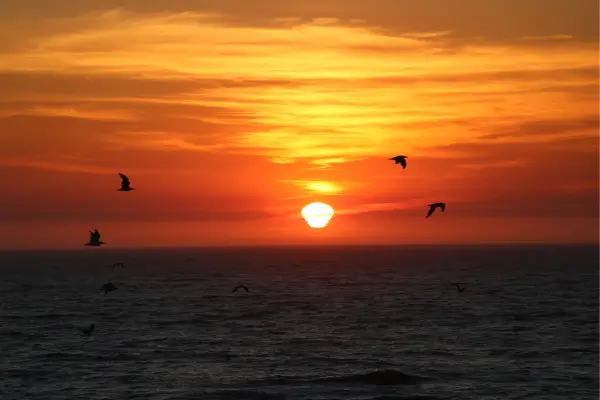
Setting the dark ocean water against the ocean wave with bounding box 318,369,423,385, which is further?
the ocean wave with bounding box 318,369,423,385

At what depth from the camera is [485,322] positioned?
307ft

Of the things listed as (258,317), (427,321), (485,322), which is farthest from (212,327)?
(485,322)

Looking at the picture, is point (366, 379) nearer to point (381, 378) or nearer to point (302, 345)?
point (381, 378)

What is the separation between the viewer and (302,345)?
2950 inches

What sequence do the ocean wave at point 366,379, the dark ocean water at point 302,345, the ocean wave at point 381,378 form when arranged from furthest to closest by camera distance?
the ocean wave at point 381,378
the ocean wave at point 366,379
the dark ocean water at point 302,345

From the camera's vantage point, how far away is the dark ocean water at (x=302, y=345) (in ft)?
186

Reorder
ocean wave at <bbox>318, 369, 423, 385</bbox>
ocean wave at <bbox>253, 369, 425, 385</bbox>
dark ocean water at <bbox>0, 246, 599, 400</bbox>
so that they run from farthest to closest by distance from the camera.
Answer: ocean wave at <bbox>318, 369, 423, 385</bbox> → ocean wave at <bbox>253, 369, 425, 385</bbox> → dark ocean water at <bbox>0, 246, 599, 400</bbox>

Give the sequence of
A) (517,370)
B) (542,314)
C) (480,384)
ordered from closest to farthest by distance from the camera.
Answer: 1. (480,384)
2. (517,370)
3. (542,314)

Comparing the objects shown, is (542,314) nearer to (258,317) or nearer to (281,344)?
(258,317)

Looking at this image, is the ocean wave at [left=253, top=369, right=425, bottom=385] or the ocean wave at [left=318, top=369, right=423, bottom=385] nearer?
the ocean wave at [left=253, top=369, right=425, bottom=385]

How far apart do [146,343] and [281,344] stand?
38.7ft

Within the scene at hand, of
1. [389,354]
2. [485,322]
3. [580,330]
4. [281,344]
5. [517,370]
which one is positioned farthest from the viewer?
[485,322]

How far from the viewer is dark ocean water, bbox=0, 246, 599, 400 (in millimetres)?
56750

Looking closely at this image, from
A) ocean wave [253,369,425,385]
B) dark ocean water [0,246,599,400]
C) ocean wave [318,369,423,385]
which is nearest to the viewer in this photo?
dark ocean water [0,246,599,400]
